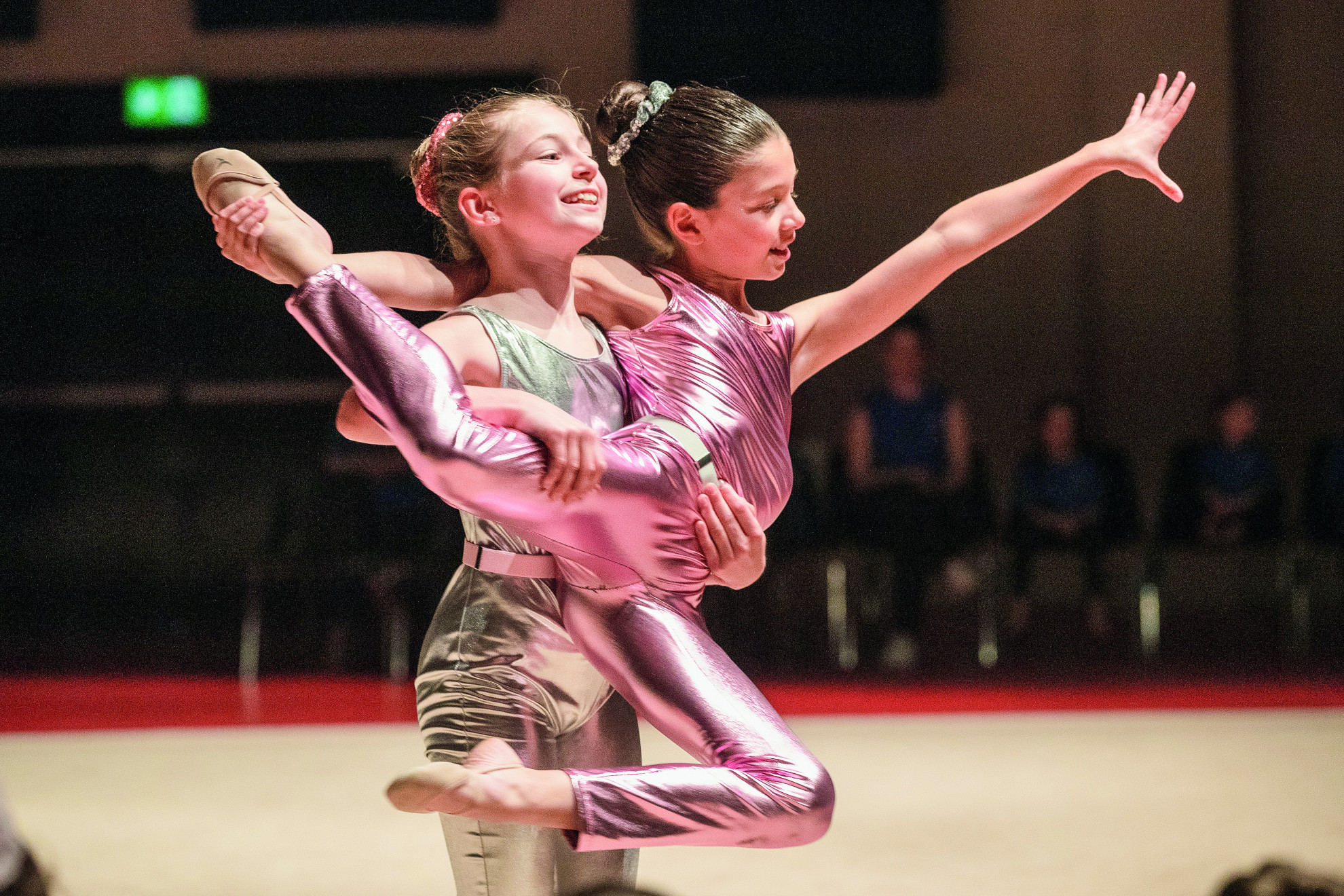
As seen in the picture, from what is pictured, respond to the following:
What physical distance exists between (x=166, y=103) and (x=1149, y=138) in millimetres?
5715

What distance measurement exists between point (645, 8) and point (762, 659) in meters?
3.21

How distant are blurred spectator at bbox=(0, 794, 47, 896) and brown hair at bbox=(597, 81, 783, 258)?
102 centimetres

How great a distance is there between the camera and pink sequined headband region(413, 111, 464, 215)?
173 cm

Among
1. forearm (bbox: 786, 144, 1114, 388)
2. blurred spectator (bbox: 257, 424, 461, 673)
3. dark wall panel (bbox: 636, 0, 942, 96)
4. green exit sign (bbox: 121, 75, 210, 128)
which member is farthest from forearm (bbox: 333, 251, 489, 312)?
green exit sign (bbox: 121, 75, 210, 128)

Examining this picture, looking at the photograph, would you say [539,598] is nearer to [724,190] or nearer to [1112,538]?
[724,190]

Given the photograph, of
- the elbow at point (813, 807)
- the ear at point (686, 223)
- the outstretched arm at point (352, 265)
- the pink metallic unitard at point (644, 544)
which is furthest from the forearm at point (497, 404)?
the elbow at point (813, 807)

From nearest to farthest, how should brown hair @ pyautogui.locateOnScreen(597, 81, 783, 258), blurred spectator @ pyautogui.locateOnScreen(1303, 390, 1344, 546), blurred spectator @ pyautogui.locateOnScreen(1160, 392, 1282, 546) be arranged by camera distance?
brown hair @ pyautogui.locateOnScreen(597, 81, 783, 258)
blurred spectator @ pyautogui.locateOnScreen(1303, 390, 1344, 546)
blurred spectator @ pyautogui.locateOnScreen(1160, 392, 1282, 546)

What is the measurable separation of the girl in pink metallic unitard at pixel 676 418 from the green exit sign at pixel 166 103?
534cm

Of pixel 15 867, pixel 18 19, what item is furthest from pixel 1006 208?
pixel 18 19

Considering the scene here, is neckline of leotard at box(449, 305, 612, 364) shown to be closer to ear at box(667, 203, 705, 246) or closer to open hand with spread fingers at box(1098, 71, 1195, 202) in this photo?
ear at box(667, 203, 705, 246)

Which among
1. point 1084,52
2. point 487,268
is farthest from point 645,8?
point 487,268

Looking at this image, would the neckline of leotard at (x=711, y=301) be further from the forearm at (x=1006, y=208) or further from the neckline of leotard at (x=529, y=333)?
the forearm at (x=1006, y=208)

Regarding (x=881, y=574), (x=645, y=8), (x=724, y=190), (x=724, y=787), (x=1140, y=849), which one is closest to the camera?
(x=724, y=787)

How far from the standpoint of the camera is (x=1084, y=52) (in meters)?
6.83
